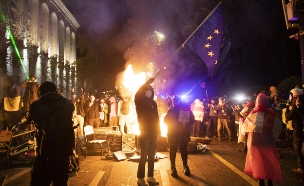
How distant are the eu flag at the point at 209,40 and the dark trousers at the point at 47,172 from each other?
5.08 metres

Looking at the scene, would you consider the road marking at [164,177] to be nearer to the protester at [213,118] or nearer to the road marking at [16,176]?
the road marking at [16,176]

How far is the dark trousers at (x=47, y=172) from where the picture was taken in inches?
142

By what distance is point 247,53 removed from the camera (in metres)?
33.3

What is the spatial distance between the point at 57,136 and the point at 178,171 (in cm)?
402

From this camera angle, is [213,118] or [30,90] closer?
[30,90]

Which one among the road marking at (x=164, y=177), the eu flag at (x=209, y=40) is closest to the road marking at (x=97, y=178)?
the road marking at (x=164, y=177)

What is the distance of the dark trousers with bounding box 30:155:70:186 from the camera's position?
3615mm

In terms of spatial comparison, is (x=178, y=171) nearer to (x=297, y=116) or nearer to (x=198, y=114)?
(x=297, y=116)

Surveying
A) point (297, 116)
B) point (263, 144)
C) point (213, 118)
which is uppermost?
point (213, 118)

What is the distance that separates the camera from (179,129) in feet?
22.1

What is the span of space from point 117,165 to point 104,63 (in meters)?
35.3

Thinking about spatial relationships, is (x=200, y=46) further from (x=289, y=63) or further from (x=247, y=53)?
(x=247, y=53)

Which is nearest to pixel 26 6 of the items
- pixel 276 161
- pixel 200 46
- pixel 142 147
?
pixel 200 46

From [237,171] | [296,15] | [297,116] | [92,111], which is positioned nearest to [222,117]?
[296,15]
